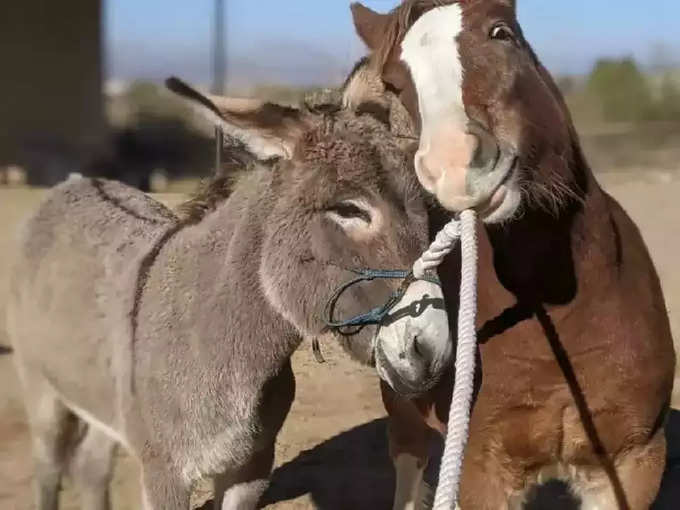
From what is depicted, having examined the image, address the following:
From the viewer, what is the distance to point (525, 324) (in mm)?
2406

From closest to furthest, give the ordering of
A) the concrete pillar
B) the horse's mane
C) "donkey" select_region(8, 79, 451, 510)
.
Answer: "donkey" select_region(8, 79, 451, 510)
the horse's mane
the concrete pillar

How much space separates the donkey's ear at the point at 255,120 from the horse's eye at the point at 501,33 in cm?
49

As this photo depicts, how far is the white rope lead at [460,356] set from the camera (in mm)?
1573

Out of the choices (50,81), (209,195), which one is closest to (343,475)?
(209,195)

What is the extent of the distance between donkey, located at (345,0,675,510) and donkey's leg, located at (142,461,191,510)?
2.43 feet

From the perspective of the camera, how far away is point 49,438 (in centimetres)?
330

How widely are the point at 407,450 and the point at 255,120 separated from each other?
1.69 meters

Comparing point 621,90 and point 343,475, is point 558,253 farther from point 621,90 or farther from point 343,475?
point 621,90

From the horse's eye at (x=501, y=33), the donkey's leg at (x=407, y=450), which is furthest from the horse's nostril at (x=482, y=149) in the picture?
the donkey's leg at (x=407, y=450)

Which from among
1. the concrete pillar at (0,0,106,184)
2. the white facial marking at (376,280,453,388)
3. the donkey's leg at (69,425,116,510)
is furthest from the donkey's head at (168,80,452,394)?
the concrete pillar at (0,0,106,184)

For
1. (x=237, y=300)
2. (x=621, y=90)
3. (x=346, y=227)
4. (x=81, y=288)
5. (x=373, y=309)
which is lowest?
(x=621, y=90)

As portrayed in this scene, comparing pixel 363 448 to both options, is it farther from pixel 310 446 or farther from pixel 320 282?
pixel 320 282

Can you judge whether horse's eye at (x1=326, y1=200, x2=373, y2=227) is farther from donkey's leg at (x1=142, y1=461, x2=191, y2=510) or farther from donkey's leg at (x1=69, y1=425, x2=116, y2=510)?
donkey's leg at (x1=69, y1=425, x2=116, y2=510)

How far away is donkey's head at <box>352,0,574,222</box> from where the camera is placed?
6.26 ft
